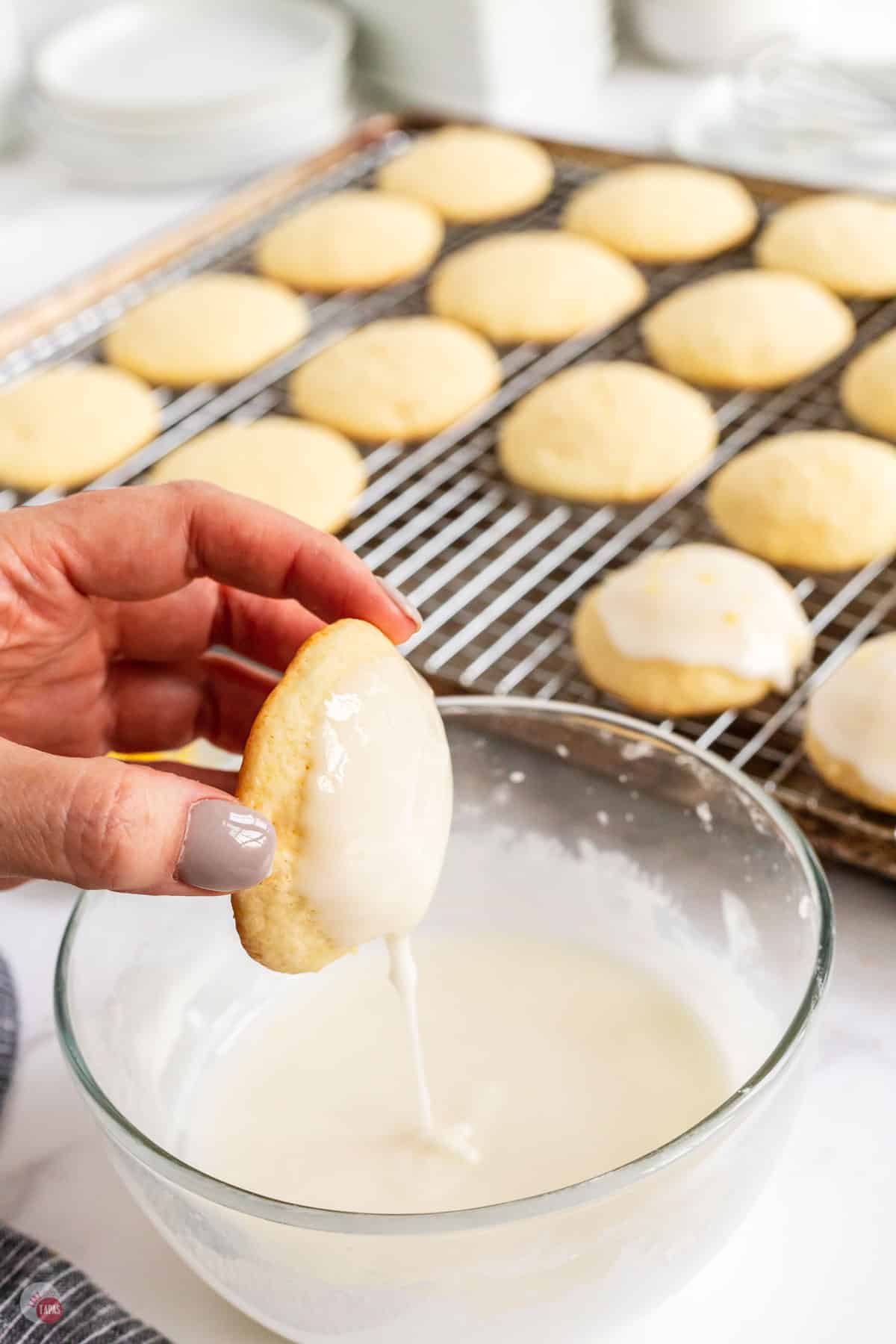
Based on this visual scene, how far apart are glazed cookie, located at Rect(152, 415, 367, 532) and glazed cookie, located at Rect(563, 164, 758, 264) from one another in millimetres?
580

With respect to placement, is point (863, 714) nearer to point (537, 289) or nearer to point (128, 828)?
point (128, 828)

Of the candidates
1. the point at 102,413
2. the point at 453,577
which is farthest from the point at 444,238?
the point at 453,577

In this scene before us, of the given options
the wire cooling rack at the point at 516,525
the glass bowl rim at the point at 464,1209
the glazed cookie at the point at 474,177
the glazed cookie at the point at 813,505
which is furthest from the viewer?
the glazed cookie at the point at 474,177

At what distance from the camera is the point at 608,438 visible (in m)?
1.73

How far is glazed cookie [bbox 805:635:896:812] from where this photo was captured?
1.21m

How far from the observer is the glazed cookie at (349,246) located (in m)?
2.08

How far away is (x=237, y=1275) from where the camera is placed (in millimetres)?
822

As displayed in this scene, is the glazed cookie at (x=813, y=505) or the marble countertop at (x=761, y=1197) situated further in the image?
the glazed cookie at (x=813, y=505)

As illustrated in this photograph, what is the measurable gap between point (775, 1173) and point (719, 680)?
49 cm

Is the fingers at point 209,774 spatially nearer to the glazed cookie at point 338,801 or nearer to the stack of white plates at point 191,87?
the glazed cookie at point 338,801

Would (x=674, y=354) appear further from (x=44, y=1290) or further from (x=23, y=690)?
(x=44, y=1290)

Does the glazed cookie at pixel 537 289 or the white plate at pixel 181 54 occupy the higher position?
the white plate at pixel 181 54

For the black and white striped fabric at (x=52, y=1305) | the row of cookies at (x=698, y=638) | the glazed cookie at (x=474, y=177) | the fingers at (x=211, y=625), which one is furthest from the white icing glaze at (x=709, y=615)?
the glazed cookie at (x=474, y=177)

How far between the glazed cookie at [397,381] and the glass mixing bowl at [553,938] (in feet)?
2.59
